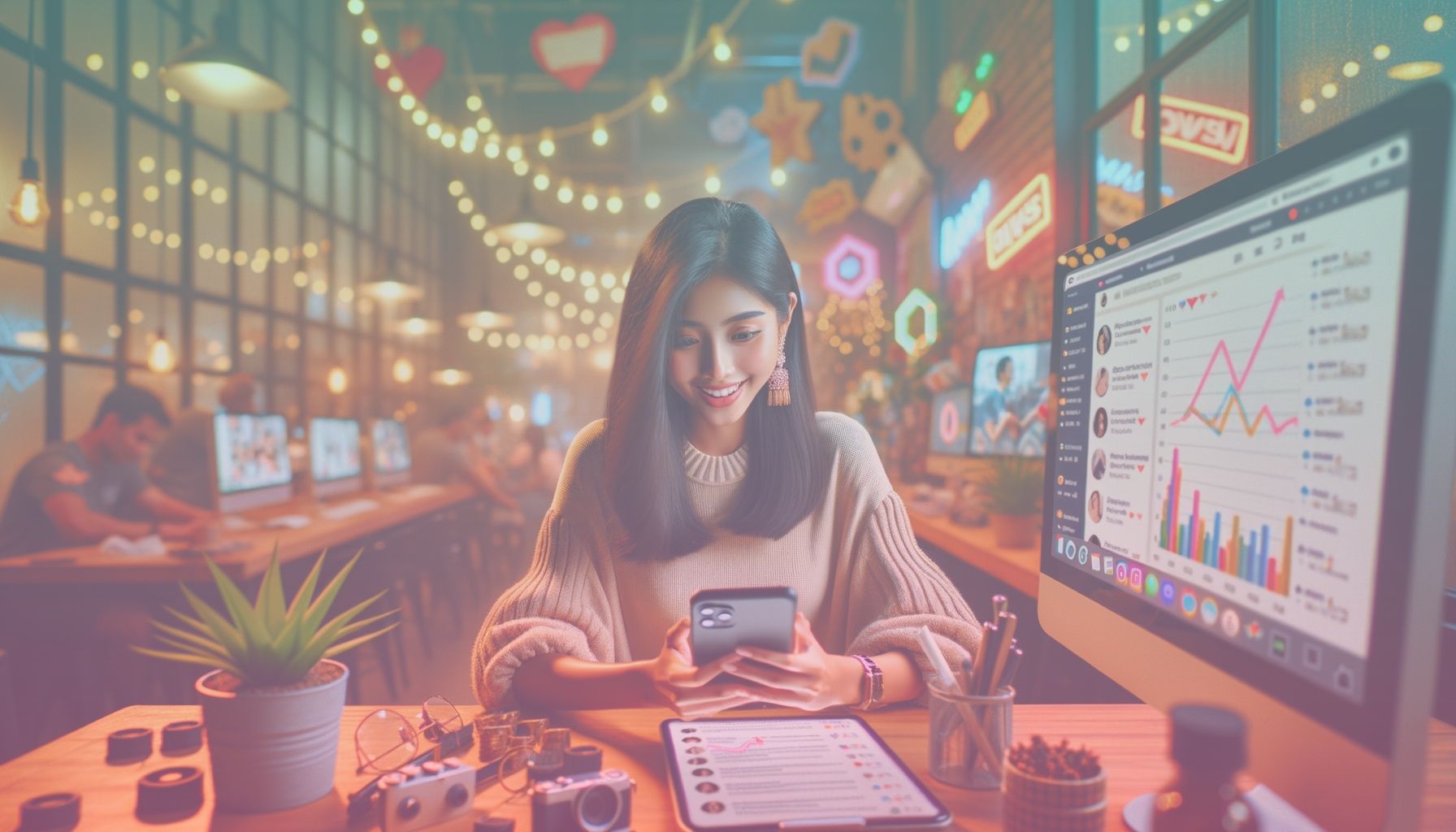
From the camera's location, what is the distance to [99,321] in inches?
214

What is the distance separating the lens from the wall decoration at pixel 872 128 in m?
7.20

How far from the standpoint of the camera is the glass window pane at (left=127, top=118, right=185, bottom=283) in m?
5.84

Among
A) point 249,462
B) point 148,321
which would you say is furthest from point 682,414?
point 148,321

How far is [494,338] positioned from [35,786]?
1281cm

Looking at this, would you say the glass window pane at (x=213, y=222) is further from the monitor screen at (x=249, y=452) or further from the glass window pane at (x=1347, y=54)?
the glass window pane at (x=1347, y=54)

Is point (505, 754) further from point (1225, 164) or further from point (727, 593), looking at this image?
point (1225, 164)

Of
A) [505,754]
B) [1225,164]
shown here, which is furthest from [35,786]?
[1225,164]

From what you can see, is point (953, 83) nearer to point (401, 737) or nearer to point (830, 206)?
point (830, 206)

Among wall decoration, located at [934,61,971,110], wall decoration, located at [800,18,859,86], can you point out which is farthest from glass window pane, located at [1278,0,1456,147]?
wall decoration, located at [800,18,859,86]

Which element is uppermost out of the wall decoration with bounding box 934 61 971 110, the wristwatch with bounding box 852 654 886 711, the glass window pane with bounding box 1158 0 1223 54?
the wall decoration with bounding box 934 61 971 110

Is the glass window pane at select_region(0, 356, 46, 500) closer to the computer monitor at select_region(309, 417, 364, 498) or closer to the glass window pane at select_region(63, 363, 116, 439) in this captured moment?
the glass window pane at select_region(63, 363, 116, 439)

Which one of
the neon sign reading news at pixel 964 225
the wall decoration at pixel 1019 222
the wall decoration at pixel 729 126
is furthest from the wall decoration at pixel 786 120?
the wall decoration at pixel 1019 222

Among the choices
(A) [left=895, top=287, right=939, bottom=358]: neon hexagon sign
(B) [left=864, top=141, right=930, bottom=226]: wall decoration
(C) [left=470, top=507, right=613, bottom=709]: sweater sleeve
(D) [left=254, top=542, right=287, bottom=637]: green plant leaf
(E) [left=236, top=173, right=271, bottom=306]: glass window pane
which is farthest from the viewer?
(E) [left=236, top=173, right=271, bottom=306]: glass window pane

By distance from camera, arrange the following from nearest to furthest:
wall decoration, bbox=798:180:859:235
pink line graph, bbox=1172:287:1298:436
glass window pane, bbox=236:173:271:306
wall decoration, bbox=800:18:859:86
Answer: pink line graph, bbox=1172:287:1298:436
wall decoration, bbox=800:18:859:86
glass window pane, bbox=236:173:271:306
wall decoration, bbox=798:180:859:235
